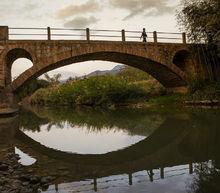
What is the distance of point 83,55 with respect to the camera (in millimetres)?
27500

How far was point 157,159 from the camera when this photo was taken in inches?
388

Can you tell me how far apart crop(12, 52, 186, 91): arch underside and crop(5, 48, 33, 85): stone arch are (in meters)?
1.20

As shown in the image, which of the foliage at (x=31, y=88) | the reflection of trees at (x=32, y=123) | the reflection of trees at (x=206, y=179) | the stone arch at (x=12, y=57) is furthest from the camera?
the foliage at (x=31, y=88)

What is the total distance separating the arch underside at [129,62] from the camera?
2639 cm

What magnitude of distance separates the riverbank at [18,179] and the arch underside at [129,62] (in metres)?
17.4

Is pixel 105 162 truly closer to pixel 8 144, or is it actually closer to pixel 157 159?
pixel 157 159

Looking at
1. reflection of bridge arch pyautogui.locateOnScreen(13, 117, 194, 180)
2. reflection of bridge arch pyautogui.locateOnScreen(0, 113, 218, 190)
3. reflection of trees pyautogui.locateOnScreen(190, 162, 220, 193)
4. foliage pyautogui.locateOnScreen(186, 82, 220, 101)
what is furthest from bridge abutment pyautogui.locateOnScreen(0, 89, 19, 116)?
reflection of trees pyautogui.locateOnScreen(190, 162, 220, 193)

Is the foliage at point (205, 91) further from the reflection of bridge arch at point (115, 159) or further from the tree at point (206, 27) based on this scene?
the reflection of bridge arch at point (115, 159)

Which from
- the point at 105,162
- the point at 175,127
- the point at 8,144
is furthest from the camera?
the point at 175,127

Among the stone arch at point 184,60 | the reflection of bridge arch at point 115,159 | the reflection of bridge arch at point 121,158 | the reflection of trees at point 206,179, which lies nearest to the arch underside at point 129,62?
the stone arch at point 184,60

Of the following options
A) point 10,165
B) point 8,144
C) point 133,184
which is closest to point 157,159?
point 133,184

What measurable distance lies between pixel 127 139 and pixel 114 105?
23.3 metres

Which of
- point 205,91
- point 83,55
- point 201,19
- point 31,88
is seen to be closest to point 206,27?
point 201,19

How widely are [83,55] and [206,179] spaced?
69.6 feet
